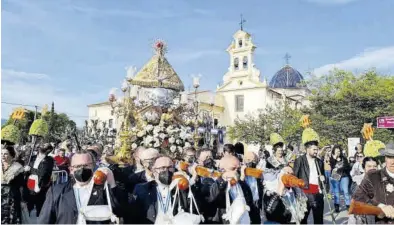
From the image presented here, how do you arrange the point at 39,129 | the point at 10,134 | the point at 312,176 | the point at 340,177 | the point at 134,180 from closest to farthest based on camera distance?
the point at 134,180 < the point at 10,134 < the point at 312,176 < the point at 39,129 < the point at 340,177

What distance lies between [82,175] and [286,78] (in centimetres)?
4585

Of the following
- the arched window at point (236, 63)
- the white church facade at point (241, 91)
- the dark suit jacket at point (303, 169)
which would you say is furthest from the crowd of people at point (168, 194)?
the arched window at point (236, 63)

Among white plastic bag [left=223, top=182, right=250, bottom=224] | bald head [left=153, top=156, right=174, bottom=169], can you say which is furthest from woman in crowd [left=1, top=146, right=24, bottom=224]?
white plastic bag [left=223, top=182, right=250, bottom=224]

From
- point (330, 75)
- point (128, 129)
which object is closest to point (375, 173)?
point (128, 129)

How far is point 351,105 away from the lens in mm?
24938

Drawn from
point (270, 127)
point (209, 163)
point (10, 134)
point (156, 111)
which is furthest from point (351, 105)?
point (10, 134)

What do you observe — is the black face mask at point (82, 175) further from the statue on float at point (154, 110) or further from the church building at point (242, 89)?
the church building at point (242, 89)

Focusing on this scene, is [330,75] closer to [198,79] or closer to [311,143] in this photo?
[198,79]

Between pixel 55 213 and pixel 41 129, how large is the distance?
3.41 m

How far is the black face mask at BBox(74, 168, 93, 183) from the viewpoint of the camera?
3836mm

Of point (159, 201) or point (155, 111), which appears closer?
point (159, 201)

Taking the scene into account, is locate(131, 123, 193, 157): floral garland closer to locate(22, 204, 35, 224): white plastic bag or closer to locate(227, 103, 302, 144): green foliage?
locate(22, 204, 35, 224): white plastic bag

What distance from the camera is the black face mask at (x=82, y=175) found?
3.84 m

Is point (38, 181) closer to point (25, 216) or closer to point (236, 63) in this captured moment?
point (25, 216)
